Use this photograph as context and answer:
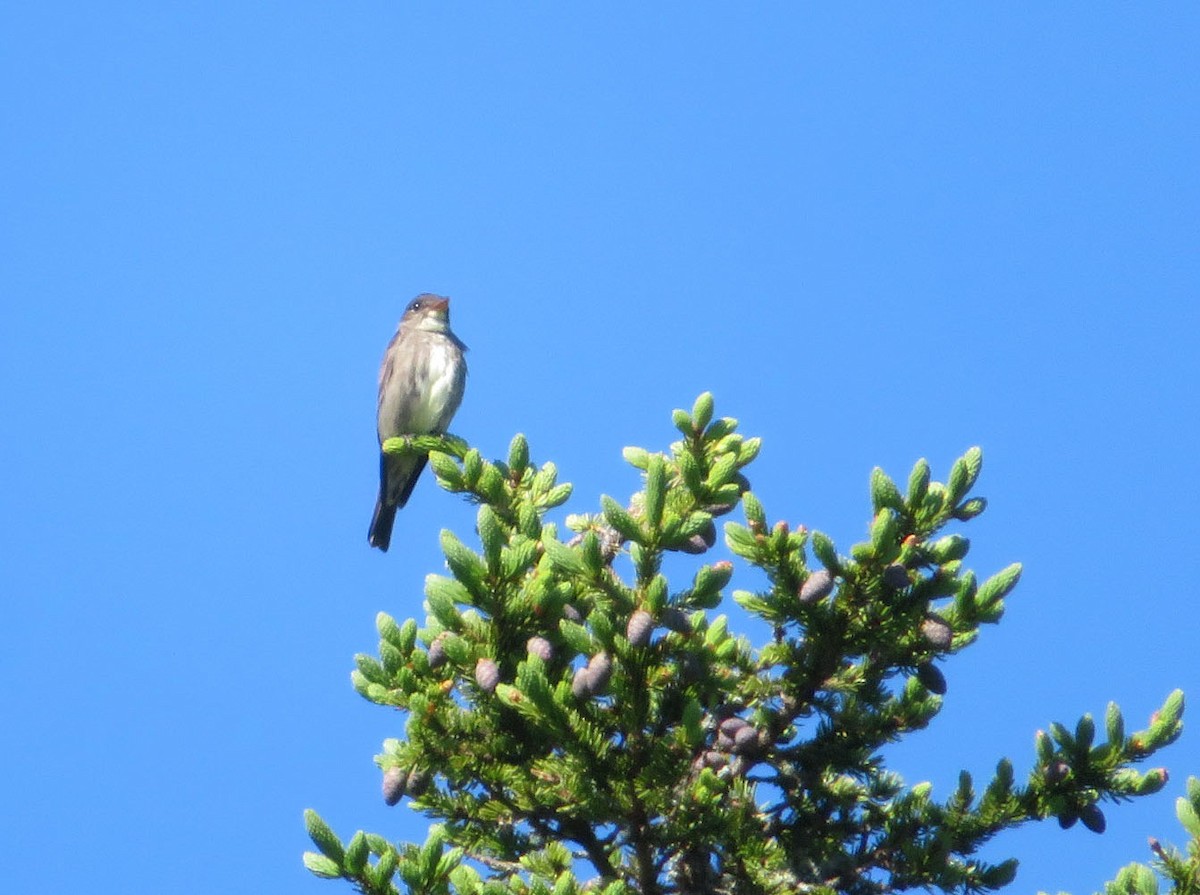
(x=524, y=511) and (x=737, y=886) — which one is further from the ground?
(x=524, y=511)

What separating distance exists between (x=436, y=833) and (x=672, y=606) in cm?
87

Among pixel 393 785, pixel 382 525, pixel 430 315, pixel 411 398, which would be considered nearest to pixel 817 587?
pixel 393 785

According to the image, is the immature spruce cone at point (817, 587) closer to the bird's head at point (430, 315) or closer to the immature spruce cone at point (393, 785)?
the immature spruce cone at point (393, 785)

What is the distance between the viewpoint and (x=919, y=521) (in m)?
3.46

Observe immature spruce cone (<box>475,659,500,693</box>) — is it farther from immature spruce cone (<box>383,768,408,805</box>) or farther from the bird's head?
the bird's head

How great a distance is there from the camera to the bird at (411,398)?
931 cm

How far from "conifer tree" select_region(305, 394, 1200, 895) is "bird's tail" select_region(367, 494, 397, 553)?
18.1 feet

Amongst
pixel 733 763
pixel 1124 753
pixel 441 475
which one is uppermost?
pixel 441 475

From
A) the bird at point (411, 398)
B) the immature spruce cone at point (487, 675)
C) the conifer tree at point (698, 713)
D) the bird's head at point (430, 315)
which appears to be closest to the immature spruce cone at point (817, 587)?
the conifer tree at point (698, 713)

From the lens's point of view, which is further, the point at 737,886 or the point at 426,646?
the point at 426,646

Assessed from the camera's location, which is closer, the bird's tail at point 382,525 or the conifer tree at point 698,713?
the conifer tree at point 698,713

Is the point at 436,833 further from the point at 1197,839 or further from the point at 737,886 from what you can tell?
the point at 1197,839

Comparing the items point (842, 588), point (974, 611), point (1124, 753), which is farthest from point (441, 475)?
point (1124, 753)

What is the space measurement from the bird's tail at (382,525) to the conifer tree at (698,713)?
18.1ft
